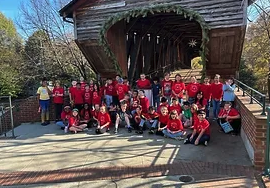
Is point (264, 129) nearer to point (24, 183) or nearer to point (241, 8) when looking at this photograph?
point (24, 183)

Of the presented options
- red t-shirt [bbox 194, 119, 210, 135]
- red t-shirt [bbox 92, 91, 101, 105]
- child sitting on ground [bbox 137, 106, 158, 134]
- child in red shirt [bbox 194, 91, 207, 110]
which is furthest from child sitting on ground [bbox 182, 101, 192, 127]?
red t-shirt [bbox 92, 91, 101, 105]

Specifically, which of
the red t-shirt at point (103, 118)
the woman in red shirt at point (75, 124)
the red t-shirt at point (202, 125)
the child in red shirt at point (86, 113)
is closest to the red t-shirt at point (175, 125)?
the red t-shirt at point (202, 125)

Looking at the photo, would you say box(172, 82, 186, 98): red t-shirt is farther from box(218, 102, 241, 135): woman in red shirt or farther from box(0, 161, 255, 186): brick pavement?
box(0, 161, 255, 186): brick pavement

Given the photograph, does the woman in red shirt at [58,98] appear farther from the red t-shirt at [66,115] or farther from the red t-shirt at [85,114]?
the red t-shirt at [85,114]

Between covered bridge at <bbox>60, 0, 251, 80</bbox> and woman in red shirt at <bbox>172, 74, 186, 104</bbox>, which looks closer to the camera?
woman in red shirt at <bbox>172, 74, 186, 104</bbox>

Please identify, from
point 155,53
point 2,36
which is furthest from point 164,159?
point 2,36

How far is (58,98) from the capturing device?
30.7 ft

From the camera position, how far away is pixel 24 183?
4594 millimetres

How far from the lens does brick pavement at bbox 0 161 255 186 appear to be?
4.62 m

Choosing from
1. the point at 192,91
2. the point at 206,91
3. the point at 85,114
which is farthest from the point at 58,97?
the point at 206,91

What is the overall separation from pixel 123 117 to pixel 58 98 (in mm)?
2555

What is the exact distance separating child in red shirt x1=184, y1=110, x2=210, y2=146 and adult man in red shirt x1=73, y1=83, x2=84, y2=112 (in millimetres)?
4117

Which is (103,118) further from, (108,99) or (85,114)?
(108,99)

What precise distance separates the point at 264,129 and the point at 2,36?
25273 millimetres
